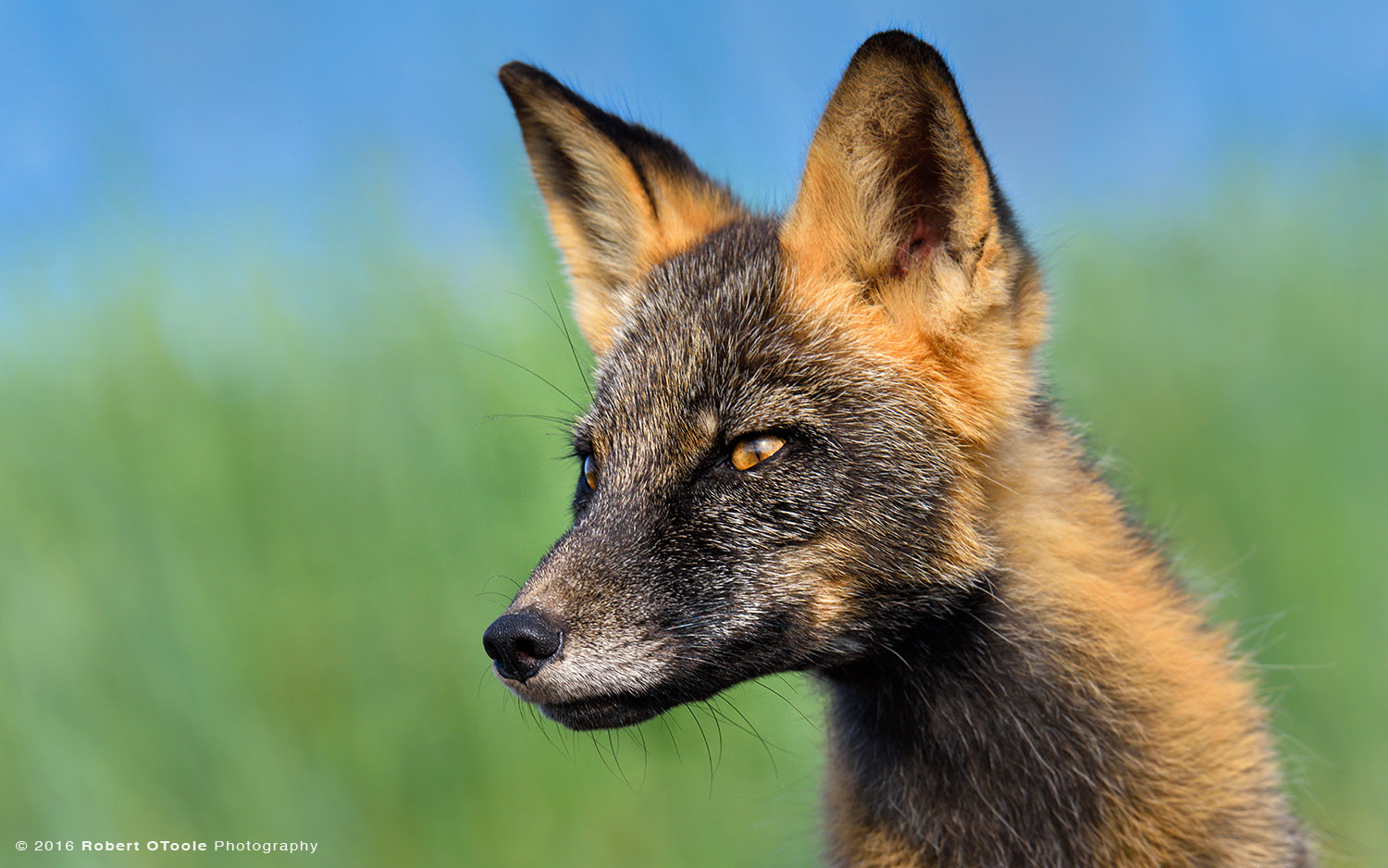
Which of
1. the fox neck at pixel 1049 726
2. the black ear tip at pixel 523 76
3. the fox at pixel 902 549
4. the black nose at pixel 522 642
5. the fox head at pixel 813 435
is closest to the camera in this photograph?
the black nose at pixel 522 642

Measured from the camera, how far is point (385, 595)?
4.48m

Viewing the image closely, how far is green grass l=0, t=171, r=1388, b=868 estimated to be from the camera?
4.16 m

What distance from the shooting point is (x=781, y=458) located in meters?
2.61

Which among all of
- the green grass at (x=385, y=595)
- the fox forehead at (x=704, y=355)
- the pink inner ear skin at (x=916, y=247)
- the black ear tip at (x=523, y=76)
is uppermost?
the black ear tip at (x=523, y=76)

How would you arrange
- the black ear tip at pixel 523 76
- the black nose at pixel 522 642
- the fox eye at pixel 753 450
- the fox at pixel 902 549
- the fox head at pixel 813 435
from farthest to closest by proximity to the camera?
1. the black ear tip at pixel 523 76
2. the fox eye at pixel 753 450
3. the fox at pixel 902 549
4. the fox head at pixel 813 435
5. the black nose at pixel 522 642

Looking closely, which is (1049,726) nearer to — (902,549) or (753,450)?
(902,549)

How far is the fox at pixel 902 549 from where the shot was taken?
2.47 m

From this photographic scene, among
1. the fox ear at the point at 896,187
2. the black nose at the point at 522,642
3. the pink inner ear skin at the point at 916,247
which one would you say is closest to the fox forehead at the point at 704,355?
the fox ear at the point at 896,187

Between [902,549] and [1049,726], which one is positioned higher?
[902,549]

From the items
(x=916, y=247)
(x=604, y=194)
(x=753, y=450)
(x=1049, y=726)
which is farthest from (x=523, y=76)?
(x=1049, y=726)

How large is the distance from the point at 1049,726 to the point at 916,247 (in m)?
1.39

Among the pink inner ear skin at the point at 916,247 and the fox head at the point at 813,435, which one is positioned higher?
the pink inner ear skin at the point at 916,247

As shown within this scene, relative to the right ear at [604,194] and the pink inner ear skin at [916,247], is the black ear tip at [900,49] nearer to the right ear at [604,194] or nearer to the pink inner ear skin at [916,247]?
the pink inner ear skin at [916,247]

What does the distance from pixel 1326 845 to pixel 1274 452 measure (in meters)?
1.92
